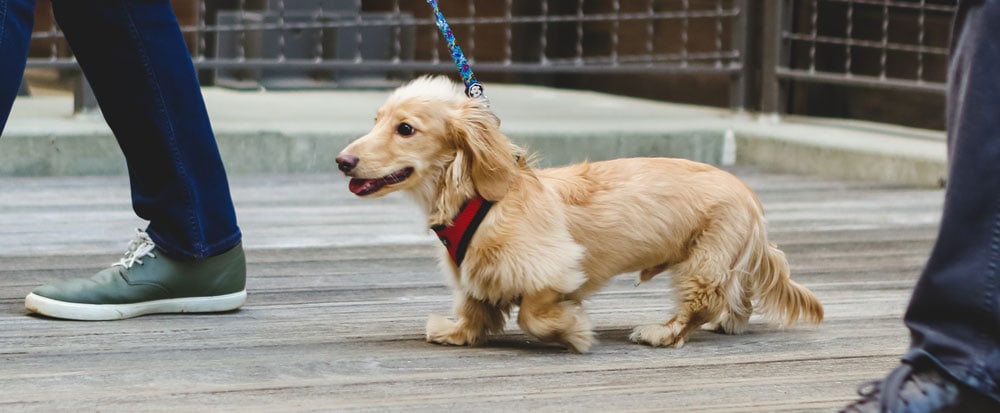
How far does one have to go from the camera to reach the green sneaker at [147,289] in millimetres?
2725

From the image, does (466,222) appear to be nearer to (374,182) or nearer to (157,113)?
(374,182)

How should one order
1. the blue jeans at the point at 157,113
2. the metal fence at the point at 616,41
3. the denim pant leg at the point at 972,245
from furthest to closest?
1. the metal fence at the point at 616,41
2. the blue jeans at the point at 157,113
3. the denim pant leg at the point at 972,245

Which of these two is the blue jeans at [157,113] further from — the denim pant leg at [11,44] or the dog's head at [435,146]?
the dog's head at [435,146]

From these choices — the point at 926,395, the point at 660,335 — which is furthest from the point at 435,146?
the point at 926,395

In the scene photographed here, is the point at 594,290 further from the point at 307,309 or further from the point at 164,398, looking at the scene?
the point at 164,398

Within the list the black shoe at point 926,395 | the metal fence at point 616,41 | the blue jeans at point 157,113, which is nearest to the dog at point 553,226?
the blue jeans at point 157,113

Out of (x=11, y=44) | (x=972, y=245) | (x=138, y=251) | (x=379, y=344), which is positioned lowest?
(x=379, y=344)

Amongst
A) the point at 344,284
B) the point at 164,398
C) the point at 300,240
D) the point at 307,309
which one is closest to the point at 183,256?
the point at 307,309

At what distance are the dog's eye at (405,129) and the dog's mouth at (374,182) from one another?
2.3 inches

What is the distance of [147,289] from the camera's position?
2771 millimetres

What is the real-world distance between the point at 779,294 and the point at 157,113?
1.19 m

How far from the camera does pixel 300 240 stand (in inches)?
148

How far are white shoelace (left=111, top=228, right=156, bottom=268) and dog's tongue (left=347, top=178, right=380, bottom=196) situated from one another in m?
0.58

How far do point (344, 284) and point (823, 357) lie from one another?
1111 millimetres
